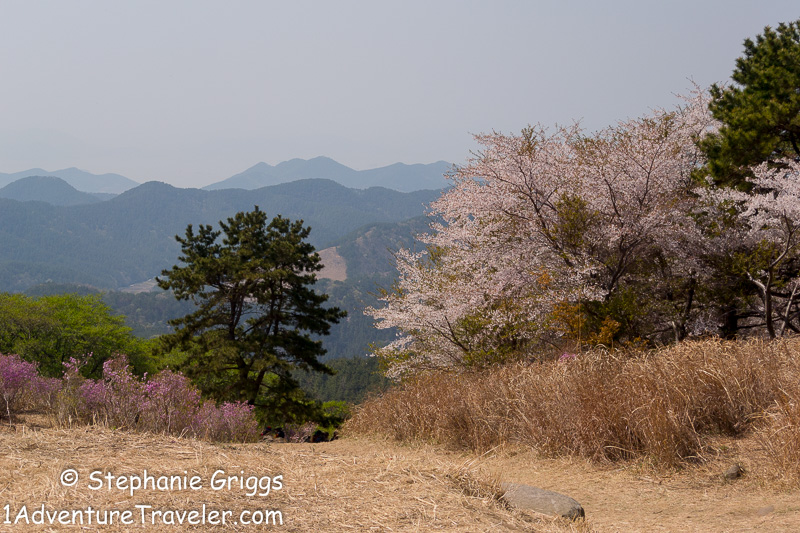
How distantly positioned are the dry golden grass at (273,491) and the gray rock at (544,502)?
0.18 m

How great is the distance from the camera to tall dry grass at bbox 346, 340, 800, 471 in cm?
600

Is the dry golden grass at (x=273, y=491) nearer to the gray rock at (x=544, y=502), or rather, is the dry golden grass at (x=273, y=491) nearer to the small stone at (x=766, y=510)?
the gray rock at (x=544, y=502)

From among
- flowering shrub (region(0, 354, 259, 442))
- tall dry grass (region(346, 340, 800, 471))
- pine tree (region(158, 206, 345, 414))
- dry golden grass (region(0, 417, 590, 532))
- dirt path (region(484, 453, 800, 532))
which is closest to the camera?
dry golden grass (region(0, 417, 590, 532))

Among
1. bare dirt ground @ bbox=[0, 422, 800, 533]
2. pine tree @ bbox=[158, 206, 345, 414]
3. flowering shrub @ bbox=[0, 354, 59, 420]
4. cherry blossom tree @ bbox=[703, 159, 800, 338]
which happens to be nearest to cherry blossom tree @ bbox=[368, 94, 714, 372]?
cherry blossom tree @ bbox=[703, 159, 800, 338]

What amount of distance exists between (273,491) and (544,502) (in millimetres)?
2192

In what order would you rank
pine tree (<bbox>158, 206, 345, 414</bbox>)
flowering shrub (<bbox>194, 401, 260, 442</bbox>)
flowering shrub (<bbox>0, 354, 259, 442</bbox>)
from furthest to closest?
pine tree (<bbox>158, 206, 345, 414</bbox>), flowering shrub (<bbox>194, 401, 260, 442</bbox>), flowering shrub (<bbox>0, 354, 259, 442</bbox>)

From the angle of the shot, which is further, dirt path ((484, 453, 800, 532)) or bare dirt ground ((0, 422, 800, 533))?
dirt path ((484, 453, 800, 532))

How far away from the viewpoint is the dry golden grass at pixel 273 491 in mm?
3793

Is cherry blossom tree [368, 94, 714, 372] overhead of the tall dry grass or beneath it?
overhead

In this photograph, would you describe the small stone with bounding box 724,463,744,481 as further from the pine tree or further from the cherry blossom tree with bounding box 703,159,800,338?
the pine tree

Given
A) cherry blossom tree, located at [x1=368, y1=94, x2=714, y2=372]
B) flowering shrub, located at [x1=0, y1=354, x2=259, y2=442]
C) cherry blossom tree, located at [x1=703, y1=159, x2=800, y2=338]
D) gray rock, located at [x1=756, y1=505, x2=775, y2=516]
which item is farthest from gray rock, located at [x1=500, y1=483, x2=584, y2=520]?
cherry blossom tree, located at [x1=703, y1=159, x2=800, y2=338]

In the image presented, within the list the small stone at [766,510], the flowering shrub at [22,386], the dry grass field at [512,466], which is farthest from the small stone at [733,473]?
the flowering shrub at [22,386]

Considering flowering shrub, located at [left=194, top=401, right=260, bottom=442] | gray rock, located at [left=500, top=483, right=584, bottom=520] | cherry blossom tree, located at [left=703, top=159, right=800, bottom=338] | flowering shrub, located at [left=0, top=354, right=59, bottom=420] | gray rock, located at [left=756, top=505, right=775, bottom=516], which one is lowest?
flowering shrub, located at [left=194, top=401, right=260, bottom=442]

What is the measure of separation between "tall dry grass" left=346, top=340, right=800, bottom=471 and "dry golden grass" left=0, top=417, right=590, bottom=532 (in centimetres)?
201
